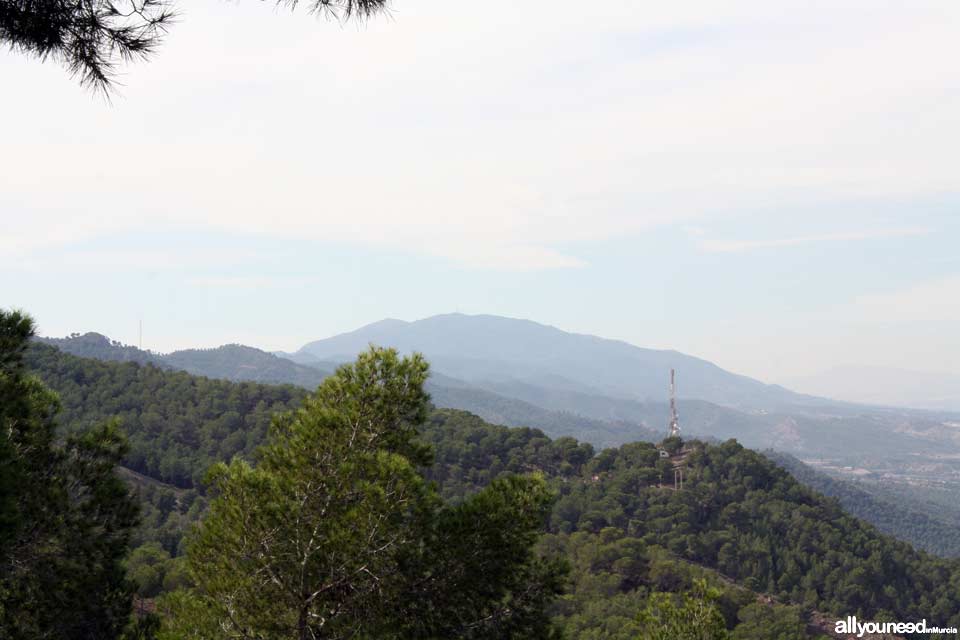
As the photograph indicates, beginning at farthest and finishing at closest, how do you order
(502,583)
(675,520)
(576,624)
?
(675,520) < (576,624) < (502,583)

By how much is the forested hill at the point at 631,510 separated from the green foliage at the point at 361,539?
35.2 meters

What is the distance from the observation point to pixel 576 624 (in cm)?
4606

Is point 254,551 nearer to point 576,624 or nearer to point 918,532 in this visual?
point 576,624

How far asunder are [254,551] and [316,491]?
1.04 metres

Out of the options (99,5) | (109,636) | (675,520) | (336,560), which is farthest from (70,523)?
(675,520)

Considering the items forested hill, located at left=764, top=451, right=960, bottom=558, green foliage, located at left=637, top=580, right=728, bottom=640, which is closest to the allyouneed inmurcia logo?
green foliage, located at left=637, top=580, right=728, bottom=640

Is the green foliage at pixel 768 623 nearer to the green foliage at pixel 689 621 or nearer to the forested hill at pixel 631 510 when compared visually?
the forested hill at pixel 631 510

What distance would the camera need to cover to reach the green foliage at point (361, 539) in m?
10.3

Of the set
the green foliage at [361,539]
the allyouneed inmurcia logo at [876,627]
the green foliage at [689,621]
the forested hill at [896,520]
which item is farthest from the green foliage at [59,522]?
the forested hill at [896,520]

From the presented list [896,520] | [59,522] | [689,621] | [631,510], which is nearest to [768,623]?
[631,510]

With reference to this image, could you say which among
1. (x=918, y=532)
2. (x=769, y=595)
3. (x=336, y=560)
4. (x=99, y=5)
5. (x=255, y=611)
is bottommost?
(x=918, y=532)

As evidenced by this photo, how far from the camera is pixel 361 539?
10.3m

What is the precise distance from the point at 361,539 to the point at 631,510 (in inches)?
2811

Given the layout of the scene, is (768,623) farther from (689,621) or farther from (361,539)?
(361,539)
